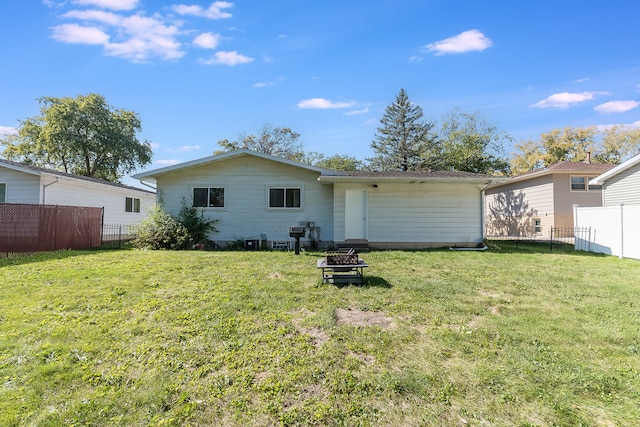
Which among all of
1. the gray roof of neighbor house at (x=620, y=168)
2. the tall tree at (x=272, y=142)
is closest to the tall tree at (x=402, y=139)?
the tall tree at (x=272, y=142)

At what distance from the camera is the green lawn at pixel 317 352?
2.38 meters

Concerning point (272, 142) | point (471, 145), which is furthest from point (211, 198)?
point (471, 145)

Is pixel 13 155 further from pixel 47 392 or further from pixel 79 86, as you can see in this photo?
pixel 47 392

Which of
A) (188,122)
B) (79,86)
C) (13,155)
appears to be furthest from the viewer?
(13,155)

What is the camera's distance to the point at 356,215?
39.2 feet

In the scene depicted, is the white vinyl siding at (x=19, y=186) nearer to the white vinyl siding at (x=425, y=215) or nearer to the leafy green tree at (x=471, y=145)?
the white vinyl siding at (x=425, y=215)

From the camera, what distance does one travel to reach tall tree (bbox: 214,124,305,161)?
113 ft

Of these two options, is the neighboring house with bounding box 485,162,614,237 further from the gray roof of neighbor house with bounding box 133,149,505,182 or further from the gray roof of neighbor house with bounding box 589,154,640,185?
the gray roof of neighbor house with bounding box 133,149,505,182

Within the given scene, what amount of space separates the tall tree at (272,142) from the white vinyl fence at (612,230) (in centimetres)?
2709

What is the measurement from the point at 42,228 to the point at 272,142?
26134 mm

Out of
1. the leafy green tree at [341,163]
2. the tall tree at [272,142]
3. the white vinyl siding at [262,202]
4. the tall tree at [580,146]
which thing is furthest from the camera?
the leafy green tree at [341,163]

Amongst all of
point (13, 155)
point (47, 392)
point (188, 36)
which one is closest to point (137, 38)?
point (188, 36)

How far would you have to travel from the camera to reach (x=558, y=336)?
3.61 metres

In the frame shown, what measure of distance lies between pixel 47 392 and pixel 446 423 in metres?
3.17
